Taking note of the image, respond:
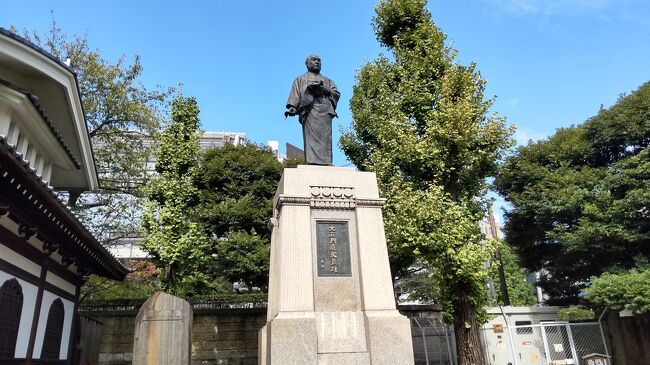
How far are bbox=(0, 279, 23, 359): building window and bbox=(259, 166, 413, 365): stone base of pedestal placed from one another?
151 inches

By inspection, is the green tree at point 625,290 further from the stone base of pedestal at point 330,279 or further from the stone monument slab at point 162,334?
the stone monument slab at point 162,334

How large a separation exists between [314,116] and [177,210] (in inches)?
304

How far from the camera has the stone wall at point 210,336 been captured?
587 inches

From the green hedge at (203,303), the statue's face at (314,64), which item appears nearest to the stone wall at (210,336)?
the green hedge at (203,303)

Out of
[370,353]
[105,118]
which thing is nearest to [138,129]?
[105,118]

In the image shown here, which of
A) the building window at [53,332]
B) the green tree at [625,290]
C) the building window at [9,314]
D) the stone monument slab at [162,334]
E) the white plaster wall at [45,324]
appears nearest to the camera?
the stone monument slab at [162,334]

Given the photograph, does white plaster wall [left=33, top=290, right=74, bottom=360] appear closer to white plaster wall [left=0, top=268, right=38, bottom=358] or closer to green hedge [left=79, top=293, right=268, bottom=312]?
white plaster wall [left=0, top=268, right=38, bottom=358]

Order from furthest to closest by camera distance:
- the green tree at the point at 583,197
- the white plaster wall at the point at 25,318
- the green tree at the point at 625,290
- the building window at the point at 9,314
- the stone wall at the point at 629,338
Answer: the green tree at the point at 583,197 → the stone wall at the point at 629,338 → the green tree at the point at 625,290 → the white plaster wall at the point at 25,318 → the building window at the point at 9,314

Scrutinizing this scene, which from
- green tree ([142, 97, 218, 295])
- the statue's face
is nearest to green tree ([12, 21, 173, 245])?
green tree ([142, 97, 218, 295])

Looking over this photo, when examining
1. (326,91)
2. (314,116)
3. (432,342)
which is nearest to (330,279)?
(314,116)

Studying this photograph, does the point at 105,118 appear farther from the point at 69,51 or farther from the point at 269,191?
the point at 269,191

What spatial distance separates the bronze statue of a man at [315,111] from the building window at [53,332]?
5.96 metres

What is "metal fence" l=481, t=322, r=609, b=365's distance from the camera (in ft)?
45.9

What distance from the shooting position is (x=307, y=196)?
7207mm
